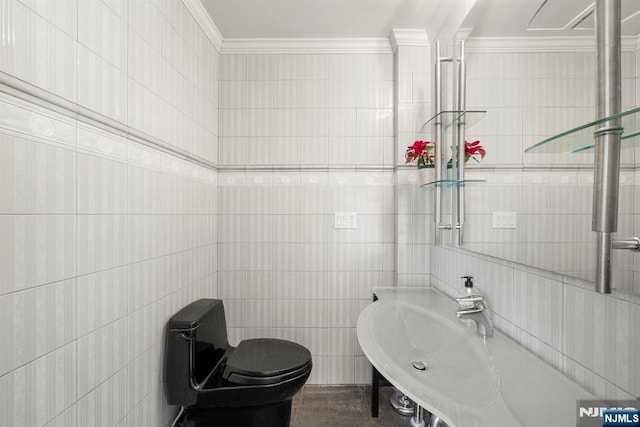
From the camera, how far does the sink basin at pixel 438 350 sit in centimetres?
88

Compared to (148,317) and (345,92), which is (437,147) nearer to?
(345,92)

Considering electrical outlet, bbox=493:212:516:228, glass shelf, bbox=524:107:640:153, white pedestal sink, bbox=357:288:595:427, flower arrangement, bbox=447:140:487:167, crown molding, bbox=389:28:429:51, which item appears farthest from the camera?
crown molding, bbox=389:28:429:51

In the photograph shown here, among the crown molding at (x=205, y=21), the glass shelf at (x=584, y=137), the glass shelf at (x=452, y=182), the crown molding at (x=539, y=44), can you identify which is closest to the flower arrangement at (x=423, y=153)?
the glass shelf at (x=452, y=182)

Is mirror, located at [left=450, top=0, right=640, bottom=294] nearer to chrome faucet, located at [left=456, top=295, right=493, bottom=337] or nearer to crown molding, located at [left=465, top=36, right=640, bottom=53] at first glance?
crown molding, located at [left=465, top=36, right=640, bottom=53]

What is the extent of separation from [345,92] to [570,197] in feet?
5.26

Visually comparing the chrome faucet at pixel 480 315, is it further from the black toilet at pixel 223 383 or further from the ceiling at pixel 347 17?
the ceiling at pixel 347 17

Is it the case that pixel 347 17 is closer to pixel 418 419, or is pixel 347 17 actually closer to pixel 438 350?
pixel 438 350

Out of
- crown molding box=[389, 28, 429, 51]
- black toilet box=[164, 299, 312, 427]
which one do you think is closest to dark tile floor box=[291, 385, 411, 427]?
black toilet box=[164, 299, 312, 427]

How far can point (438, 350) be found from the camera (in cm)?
122

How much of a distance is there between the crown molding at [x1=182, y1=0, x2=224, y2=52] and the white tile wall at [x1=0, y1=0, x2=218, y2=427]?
6 centimetres

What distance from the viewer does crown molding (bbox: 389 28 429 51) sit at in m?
1.94

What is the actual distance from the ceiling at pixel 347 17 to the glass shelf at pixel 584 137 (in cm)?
44

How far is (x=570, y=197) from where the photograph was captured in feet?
2.65

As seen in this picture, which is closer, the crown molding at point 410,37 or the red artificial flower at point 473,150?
the red artificial flower at point 473,150
